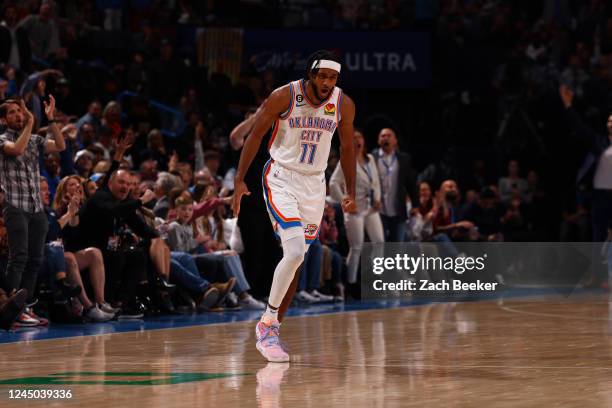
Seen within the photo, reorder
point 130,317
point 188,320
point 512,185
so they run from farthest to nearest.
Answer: point 512,185 < point 130,317 < point 188,320

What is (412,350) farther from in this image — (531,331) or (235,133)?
(235,133)

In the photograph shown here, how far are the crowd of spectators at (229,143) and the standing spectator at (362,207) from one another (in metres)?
0.02

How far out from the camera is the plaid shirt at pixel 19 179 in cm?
980

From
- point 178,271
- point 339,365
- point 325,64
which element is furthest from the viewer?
point 178,271

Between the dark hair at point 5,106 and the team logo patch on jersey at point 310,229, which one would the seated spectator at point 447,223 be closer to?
the dark hair at point 5,106

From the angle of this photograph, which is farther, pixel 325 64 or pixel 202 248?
pixel 202 248

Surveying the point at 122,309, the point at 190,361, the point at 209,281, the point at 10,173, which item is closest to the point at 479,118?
the point at 209,281

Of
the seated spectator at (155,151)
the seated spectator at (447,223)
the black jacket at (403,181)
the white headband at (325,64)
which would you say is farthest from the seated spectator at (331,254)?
the white headband at (325,64)

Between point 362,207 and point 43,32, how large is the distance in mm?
5245

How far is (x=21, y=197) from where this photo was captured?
981 cm

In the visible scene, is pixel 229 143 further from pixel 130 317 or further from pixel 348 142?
pixel 348 142

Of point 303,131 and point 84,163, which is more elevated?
point 303,131

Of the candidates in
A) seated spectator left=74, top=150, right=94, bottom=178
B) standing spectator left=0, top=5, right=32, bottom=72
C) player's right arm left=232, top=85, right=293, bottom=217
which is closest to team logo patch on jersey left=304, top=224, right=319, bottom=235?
player's right arm left=232, top=85, right=293, bottom=217

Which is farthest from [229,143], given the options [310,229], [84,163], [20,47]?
[310,229]
